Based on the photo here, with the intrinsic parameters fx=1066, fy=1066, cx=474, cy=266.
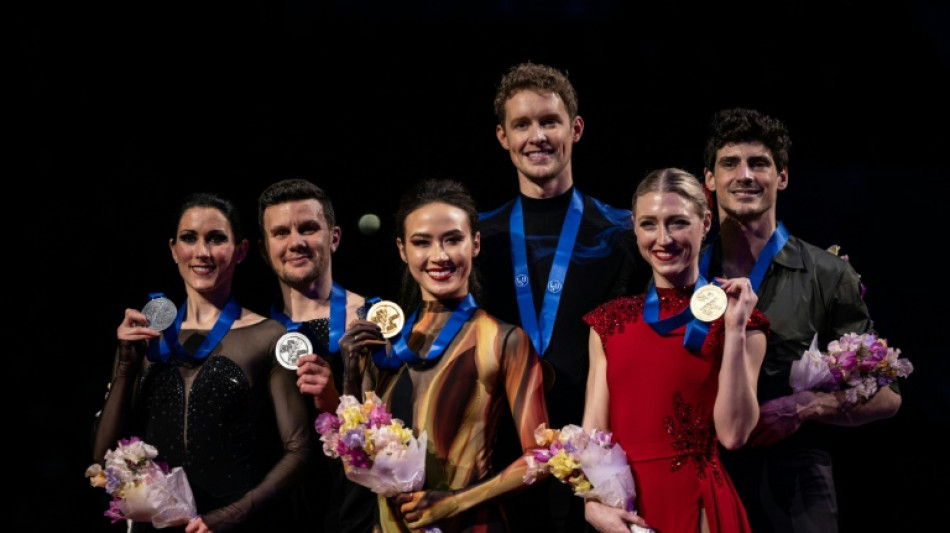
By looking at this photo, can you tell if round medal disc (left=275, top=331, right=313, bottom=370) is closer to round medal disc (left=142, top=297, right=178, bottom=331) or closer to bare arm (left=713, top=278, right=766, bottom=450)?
round medal disc (left=142, top=297, right=178, bottom=331)

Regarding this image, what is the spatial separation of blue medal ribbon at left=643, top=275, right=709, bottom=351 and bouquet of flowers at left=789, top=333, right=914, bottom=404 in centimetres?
51

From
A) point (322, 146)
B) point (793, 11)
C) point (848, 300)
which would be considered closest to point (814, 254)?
point (848, 300)

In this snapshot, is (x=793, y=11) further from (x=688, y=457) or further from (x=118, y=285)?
(x=118, y=285)

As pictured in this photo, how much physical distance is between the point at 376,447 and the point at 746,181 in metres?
1.67

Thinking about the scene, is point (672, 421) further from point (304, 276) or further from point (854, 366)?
point (304, 276)

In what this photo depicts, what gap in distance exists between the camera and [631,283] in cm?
390

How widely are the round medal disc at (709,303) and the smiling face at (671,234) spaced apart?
205 millimetres

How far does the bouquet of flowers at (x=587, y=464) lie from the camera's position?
305 centimetres

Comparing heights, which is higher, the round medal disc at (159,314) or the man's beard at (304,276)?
the man's beard at (304,276)

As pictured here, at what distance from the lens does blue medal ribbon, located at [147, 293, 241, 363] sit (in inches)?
145

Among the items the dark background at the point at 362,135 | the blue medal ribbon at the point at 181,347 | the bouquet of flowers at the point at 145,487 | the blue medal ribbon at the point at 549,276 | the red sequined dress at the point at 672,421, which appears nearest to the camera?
the red sequined dress at the point at 672,421

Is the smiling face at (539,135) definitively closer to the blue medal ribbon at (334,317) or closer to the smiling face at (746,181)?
the smiling face at (746,181)

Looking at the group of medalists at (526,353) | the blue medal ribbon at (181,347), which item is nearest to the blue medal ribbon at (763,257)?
the group of medalists at (526,353)

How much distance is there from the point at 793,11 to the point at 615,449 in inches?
97.7
